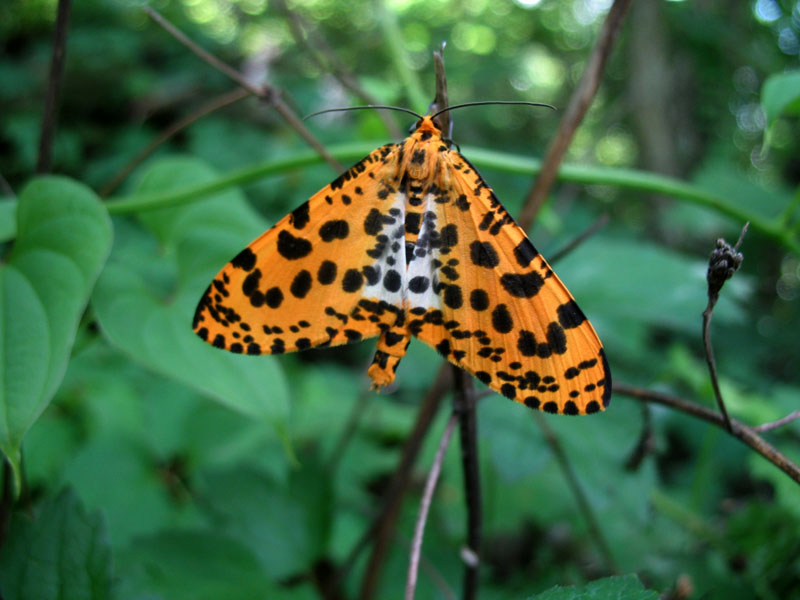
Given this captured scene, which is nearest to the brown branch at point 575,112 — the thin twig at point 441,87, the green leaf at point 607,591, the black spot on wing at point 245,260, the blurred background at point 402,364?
the blurred background at point 402,364

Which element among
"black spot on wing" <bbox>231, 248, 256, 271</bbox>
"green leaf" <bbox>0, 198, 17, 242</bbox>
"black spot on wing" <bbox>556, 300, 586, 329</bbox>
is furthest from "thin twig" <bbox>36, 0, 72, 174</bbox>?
"black spot on wing" <bbox>556, 300, 586, 329</bbox>

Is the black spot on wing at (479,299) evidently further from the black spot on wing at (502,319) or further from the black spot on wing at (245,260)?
the black spot on wing at (245,260)

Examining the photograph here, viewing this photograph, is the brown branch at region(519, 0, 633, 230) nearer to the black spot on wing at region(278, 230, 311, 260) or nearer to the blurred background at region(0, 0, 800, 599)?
the blurred background at region(0, 0, 800, 599)

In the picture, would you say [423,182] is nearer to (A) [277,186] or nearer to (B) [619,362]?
(B) [619,362]

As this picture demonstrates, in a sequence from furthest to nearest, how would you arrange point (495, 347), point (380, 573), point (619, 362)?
point (619, 362), point (380, 573), point (495, 347)

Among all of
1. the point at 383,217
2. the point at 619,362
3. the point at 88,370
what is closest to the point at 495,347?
the point at 383,217

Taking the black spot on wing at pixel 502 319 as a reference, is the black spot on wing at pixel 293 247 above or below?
above

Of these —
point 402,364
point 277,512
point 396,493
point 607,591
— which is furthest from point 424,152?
point 277,512
